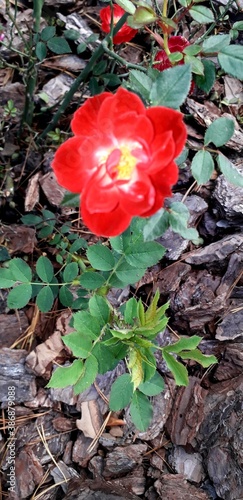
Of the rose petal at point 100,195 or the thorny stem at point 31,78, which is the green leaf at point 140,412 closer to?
the rose petal at point 100,195

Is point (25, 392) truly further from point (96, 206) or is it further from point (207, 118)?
point (207, 118)

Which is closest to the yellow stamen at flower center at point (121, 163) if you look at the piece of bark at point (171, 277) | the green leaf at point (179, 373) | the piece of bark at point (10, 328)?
the green leaf at point (179, 373)

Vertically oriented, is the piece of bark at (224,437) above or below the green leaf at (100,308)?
below

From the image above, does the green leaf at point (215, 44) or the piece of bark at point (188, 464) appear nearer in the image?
the green leaf at point (215, 44)

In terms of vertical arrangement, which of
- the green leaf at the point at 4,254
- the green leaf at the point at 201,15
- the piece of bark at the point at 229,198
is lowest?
the green leaf at the point at 4,254

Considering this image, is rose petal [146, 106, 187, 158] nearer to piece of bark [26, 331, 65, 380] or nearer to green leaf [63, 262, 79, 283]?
green leaf [63, 262, 79, 283]

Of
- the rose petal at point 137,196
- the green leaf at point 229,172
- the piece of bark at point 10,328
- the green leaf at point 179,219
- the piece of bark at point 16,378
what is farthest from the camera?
the piece of bark at point 10,328

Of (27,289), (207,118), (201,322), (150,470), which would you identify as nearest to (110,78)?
(207,118)
